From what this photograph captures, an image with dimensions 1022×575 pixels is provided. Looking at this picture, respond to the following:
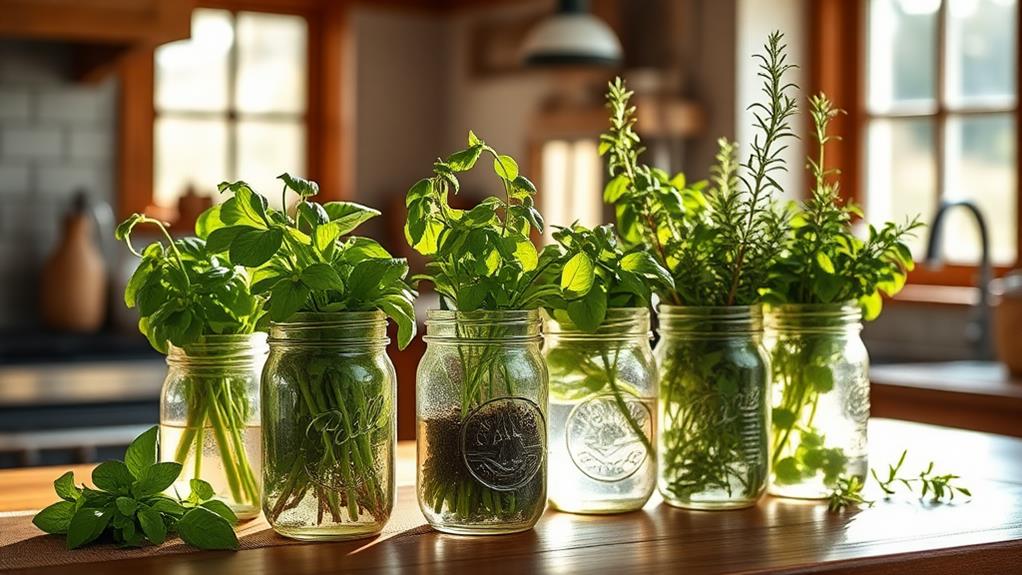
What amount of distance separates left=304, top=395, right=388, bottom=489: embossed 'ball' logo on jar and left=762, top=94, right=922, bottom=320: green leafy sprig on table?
0.38 meters

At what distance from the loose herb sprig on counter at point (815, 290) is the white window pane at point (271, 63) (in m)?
4.14

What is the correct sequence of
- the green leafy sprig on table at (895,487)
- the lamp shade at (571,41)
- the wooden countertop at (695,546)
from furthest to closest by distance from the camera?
the lamp shade at (571,41)
the green leafy sprig on table at (895,487)
the wooden countertop at (695,546)

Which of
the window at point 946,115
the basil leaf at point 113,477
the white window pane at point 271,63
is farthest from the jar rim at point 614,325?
the white window pane at point 271,63

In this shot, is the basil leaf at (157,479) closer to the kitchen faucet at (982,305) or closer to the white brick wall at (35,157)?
the kitchen faucet at (982,305)

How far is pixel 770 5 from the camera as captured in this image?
4.02m

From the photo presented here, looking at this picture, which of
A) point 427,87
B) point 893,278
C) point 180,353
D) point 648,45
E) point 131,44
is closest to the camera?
point 180,353

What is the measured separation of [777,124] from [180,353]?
48 centimetres

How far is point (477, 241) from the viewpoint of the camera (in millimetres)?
957

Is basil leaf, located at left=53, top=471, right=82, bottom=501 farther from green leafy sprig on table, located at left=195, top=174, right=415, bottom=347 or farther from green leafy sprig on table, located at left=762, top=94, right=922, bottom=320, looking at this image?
Answer: green leafy sprig on table, located at left=762, top=94, right=922, bottom=320

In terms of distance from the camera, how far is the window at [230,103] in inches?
192

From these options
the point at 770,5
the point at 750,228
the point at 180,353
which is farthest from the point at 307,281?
the point at 770,5

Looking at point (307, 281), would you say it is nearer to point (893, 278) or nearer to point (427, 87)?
point (893, 278)

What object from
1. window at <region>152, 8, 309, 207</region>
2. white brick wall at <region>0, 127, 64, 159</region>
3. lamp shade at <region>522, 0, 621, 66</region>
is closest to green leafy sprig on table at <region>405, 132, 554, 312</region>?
lamp shade at <region>522, 0, 621, 66</region>

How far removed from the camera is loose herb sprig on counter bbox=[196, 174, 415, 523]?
93 centimetres
